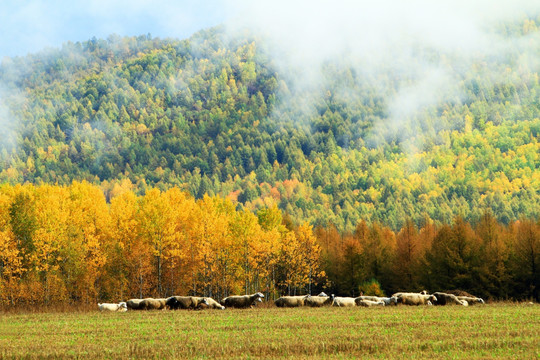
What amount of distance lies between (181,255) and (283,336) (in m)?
51.4

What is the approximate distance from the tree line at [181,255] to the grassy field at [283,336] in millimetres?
35553

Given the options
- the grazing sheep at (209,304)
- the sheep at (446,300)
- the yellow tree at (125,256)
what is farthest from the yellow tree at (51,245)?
the sheep at (446,300)

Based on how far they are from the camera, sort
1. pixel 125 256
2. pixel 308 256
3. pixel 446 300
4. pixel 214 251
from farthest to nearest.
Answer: pixel 308 256 → pixel 214 251 → pixel 125 256 → pixel 446 300

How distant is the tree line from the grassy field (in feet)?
117

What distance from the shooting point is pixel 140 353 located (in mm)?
29125

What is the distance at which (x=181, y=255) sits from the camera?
275ft

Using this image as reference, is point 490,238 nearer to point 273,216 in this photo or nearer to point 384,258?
point 384,258

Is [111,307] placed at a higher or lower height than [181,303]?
lower

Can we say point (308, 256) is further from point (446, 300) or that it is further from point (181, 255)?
point (446, 300)

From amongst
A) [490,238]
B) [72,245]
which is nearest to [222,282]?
[72,245]

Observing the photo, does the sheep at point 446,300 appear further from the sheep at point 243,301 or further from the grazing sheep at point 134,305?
the grazing sheep at point 134,305

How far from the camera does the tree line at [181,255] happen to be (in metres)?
82.3

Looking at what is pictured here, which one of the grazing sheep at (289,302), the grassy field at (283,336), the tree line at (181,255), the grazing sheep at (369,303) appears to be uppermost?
the tree line at (181,255)

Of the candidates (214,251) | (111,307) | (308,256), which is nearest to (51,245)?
(214,251)
